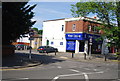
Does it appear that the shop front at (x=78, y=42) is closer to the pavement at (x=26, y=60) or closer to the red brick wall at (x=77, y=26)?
the red brick wall at (x=77, y=26)

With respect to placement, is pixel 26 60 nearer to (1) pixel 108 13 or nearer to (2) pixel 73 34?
(1) pixel 108 13

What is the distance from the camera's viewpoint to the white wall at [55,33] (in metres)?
36.3

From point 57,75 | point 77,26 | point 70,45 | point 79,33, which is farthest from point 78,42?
point 57,75

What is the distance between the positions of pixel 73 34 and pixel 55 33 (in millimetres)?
6253

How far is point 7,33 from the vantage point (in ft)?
52.4

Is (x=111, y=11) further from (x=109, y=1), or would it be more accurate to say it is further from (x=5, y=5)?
(x=5, y=5)

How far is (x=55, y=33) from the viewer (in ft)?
126

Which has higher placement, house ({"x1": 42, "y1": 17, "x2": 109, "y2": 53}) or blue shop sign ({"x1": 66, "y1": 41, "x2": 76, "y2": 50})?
house ({"x1": 42, "y1": 17, "x2": 109, "y2": 53})

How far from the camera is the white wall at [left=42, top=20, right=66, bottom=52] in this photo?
3633 centimetres

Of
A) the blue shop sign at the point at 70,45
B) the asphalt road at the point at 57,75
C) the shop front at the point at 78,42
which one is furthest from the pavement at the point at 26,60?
the blue shop sign at the point at 70,45

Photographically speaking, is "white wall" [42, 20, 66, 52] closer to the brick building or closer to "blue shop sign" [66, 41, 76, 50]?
"blue shop sign" [66, 41, 76, 50]

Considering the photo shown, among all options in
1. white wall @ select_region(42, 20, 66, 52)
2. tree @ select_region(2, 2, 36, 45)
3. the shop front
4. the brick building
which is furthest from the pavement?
white wall @ select_region(42, 20, 66, 52)

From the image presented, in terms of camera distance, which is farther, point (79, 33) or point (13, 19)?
point (79, 33)

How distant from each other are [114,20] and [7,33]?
14567 millimetres
